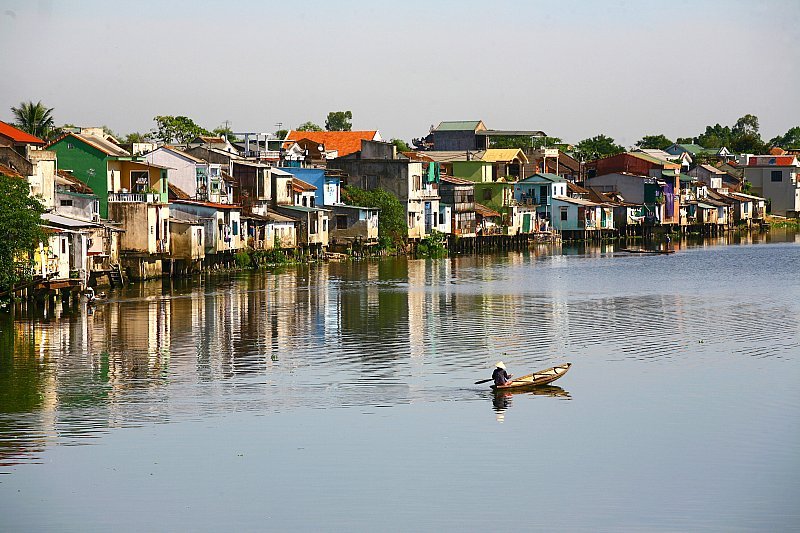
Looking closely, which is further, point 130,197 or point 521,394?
point 130,197

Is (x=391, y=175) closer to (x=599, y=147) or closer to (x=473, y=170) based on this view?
(x=473, y=170)

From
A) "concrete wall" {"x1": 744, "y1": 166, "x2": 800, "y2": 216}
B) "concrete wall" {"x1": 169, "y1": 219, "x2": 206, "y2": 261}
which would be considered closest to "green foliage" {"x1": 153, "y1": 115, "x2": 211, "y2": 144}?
"concrete wall" {"x1": 169, "y1": 219, "x2": 206, "y2": 261}

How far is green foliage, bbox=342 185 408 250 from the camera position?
73.2 metres

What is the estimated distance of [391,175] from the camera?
77188mm

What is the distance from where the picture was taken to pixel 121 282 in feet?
160

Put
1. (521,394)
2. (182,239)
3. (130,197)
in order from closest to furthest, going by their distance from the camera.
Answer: (521,394), (130,197), (182,239)

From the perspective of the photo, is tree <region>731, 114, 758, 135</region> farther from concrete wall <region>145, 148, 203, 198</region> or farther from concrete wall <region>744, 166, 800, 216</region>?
concrete wall <region>145, 148, 203, 198</region>

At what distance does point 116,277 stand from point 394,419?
2727 cm

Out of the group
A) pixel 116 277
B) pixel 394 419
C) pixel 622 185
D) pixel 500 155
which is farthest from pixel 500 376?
pixel 622 185

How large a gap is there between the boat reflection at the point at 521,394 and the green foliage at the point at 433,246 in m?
48.2

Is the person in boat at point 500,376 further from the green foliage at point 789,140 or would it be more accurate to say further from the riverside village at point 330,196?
the green foliage at point 789,140

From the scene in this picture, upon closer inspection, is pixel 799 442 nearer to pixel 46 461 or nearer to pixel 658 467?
pixel 658 467

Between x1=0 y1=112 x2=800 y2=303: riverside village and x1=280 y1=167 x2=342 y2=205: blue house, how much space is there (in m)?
0.10

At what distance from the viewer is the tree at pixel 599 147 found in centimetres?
13248
